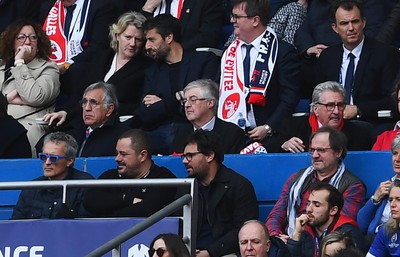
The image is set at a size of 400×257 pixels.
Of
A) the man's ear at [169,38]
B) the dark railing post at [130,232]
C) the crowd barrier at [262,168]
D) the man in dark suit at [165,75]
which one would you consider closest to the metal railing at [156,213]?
the dark railing post at [130,232]

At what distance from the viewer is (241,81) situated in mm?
10555

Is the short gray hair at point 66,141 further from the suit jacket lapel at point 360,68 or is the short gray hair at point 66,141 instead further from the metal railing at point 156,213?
the suit jacket lapel at point 360,68

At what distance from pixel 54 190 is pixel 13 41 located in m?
2.44

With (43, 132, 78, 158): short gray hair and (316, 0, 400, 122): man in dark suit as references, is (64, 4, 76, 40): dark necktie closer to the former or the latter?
(43, 132, 78, 158): short gray hair

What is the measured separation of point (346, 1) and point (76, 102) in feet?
8.29

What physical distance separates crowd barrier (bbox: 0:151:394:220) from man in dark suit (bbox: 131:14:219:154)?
0.60m

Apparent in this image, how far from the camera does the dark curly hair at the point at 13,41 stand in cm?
1158

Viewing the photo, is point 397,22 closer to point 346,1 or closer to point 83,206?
point 346,1

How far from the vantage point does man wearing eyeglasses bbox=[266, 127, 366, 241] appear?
905cm

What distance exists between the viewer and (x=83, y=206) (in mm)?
9500

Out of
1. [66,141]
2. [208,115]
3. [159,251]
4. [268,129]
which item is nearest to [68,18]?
[66,141]

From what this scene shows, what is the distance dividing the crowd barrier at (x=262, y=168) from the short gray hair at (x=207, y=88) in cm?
50

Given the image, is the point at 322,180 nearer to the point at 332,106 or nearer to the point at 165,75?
the point at 332,106

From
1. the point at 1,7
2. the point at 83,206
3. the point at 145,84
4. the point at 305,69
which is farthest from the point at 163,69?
the point at 1,7
